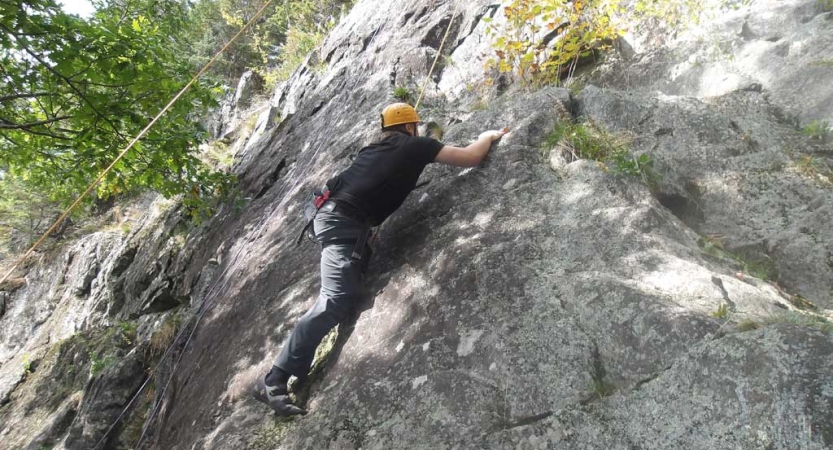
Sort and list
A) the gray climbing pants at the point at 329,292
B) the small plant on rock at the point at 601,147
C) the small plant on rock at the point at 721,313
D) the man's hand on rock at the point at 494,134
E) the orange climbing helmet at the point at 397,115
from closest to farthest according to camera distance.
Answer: the small plant on rock at the point at 721,313 → the gray climbing pants at the point at 329,292 → the small plant on rock at the point at 601,147 → the orange climbing helmet at the point at 397,115 → the man's hand on rock at the point at 494,134

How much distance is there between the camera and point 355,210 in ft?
11.6

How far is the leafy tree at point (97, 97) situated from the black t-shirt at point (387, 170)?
4014 millimetres

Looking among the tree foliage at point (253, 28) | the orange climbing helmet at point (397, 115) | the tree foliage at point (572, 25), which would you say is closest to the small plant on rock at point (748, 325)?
the orange climbing helmet at point (397, 115)

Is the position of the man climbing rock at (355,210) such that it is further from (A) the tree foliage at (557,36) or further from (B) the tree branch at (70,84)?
(B) the tree branch at (70,84)

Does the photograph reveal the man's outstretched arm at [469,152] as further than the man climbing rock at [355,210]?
Yes

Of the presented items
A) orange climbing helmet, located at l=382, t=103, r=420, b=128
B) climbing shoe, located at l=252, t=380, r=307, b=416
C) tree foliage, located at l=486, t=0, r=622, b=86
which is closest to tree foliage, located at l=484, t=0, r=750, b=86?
tree foliage, located at l=486, t=0, r=622, b=86

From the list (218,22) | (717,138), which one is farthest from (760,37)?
(218,22)

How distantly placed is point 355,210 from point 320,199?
324 mm

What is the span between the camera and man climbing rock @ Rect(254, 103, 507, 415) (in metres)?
3.10

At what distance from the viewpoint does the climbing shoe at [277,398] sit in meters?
2.90

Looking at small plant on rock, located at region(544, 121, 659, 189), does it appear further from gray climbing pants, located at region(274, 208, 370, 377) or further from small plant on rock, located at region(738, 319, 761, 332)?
gray climbing pants, located at region(274, 208, 370, 377)

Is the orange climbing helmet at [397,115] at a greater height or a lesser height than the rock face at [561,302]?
greater

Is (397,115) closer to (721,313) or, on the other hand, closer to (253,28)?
(721,313)

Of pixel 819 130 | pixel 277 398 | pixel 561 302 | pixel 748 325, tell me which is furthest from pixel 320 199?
pixel 819 130
